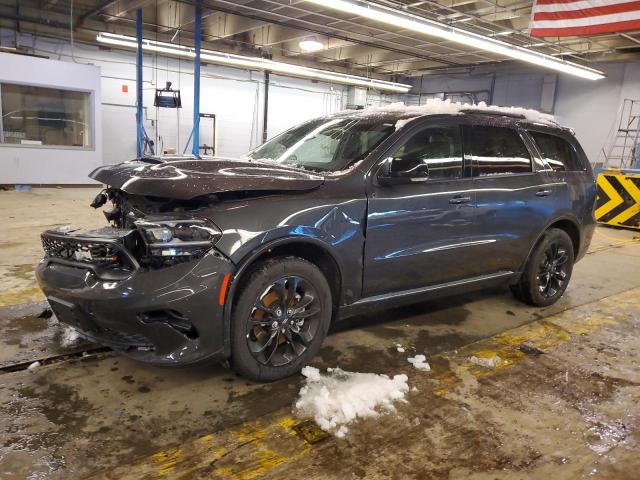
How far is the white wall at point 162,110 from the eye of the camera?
1241cm

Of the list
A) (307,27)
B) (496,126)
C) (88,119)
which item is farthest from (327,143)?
(88,119)

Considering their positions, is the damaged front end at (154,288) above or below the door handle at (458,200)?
below

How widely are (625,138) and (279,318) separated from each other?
15077mm

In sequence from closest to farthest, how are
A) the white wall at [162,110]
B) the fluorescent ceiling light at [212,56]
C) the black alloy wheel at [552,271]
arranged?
the black alloy wheel at [552,271]
the fluorescent ceiling light at [212,56]
the white wall at [162,110]

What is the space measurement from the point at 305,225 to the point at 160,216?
79 centimetres

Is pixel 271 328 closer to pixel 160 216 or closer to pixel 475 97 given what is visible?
pixel 160 216

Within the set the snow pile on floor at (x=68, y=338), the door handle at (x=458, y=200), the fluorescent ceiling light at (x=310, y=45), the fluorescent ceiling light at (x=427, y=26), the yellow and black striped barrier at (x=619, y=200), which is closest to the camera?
the snow pile on floor at (x=68, y=338)

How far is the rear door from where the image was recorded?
12.4 ft

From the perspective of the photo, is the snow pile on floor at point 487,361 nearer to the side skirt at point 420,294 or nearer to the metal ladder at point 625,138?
the side skirt at point 420,294

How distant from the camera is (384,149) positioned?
322 cm

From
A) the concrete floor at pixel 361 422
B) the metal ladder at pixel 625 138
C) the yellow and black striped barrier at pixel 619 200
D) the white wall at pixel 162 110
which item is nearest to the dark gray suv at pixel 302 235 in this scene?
the concrete floor at pixel 361 422

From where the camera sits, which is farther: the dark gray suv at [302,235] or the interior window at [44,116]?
the interior window at [44,116]

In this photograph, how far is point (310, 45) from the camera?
14531 mm

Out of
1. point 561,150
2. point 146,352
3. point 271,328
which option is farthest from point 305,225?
point 561,150
